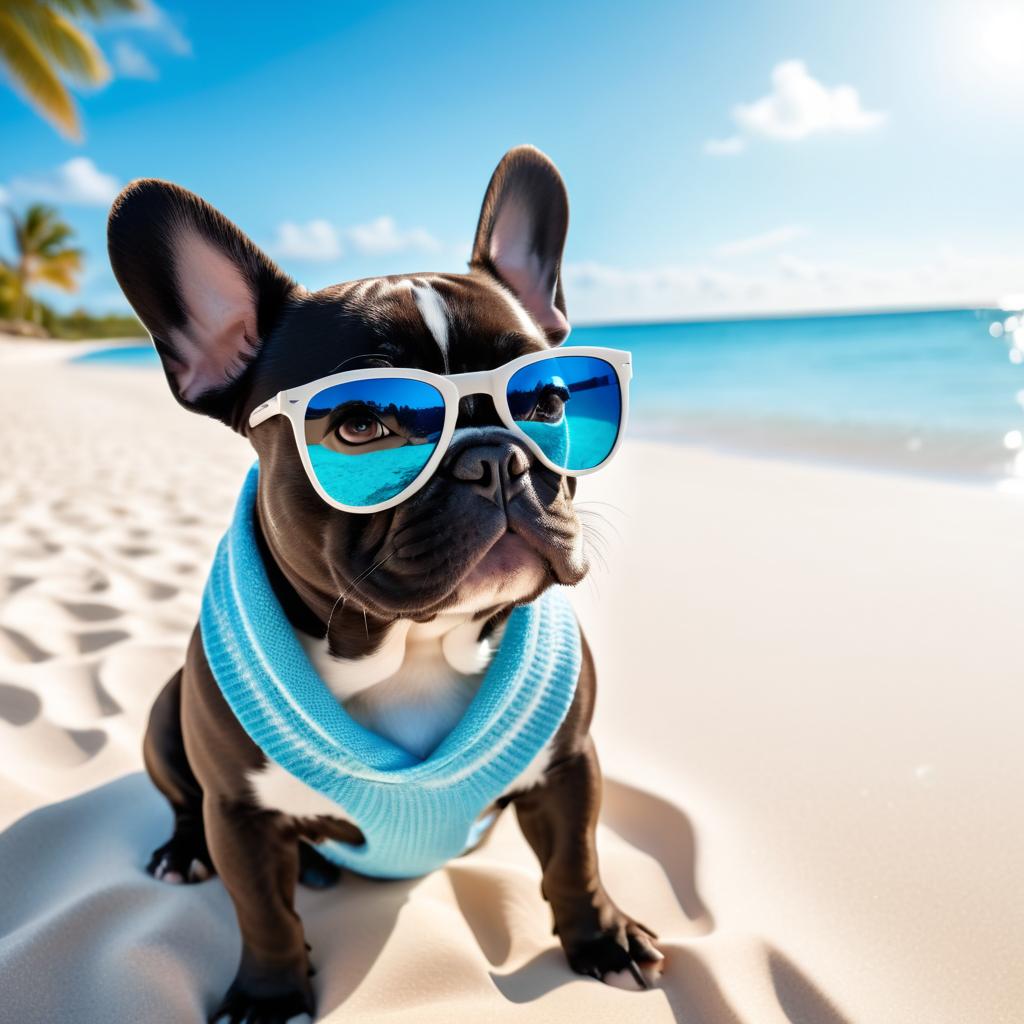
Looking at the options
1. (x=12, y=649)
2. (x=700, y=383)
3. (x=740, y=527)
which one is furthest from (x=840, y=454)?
(x=700, y=383)

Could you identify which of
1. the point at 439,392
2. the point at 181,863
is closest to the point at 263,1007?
the point at 181,863

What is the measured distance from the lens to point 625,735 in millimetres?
2170

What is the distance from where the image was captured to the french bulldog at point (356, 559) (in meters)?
1.25

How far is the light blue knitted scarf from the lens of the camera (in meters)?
1.29

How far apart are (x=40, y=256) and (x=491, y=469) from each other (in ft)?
138

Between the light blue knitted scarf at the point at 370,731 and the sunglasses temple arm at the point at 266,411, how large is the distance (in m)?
0.18

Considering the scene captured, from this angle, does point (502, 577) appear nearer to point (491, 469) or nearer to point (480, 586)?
point (480, 586)

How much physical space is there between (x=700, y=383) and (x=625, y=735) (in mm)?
13407

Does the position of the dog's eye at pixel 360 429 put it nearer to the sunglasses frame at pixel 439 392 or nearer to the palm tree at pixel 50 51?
the sunglasses frame at pixel 439 392

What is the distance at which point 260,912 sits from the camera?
133 centimetres

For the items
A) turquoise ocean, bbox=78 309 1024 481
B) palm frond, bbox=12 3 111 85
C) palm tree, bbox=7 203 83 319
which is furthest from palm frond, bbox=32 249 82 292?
turquoise ocean, bbox=78 309 1024 481

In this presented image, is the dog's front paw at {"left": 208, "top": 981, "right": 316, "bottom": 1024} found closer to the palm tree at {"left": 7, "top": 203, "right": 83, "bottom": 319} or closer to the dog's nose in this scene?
the dog's nose

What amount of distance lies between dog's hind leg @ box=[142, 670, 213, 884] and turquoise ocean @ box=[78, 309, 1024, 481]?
193 inches

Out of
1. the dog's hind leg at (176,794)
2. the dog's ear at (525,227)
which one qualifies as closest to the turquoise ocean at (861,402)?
the dog's ear at (525,227)
